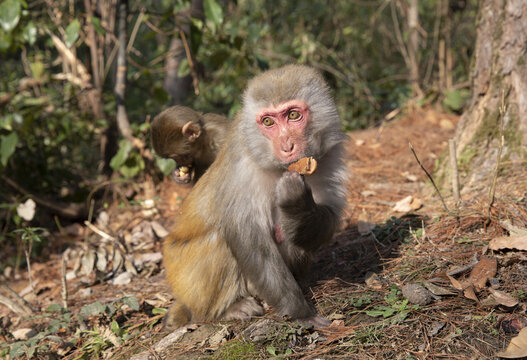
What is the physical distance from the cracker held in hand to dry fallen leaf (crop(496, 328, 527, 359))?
127 cm

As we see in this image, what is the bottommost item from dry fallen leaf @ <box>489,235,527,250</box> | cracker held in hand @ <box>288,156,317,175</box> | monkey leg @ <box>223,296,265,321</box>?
monkey leg @ <box>223,296,265,321</box>

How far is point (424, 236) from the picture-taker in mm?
3361

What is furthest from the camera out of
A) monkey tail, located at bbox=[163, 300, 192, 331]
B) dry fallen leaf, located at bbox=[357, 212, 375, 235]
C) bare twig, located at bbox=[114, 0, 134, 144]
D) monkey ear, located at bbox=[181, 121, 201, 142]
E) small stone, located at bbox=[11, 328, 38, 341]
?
bare twig, located at bbox=[114, 0, 134, 144]

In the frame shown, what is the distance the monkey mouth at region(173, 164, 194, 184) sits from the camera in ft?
15.4

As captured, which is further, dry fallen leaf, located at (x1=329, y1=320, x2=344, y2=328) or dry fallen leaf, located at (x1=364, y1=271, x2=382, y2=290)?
dry fallen leaf, located at (x1=364, y1=271, x2=382, y2=290)

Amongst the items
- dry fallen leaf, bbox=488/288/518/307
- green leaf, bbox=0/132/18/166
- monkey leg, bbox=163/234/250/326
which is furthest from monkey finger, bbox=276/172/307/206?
green leaf, bbox=0/132/18/166

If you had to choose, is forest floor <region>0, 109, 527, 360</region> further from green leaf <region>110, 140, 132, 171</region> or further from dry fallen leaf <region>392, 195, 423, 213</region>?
green leaf <region>110, 140, 132, 171</region>

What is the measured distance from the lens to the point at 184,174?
15.5 ft

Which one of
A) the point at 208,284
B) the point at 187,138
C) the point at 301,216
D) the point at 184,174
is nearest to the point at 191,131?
the point at 187,138

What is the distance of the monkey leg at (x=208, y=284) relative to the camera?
3092 millimetres

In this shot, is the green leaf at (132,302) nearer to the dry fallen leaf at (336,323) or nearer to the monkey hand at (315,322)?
the monkey hand at (315,322)

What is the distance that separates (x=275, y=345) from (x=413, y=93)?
631 cm

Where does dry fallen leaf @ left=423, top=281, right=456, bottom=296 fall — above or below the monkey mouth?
below

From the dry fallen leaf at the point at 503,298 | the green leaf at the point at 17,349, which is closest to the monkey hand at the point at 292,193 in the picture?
the dry fallen leaf at the point at 503,298
